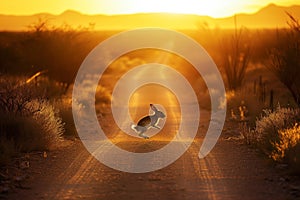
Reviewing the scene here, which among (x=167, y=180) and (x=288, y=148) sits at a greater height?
(x=288, y=148)

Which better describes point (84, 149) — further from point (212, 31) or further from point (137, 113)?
point (212, 31)

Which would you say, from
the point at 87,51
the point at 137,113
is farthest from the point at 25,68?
the point at 137,113

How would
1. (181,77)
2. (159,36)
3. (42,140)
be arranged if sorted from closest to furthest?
(42,140)
(181,77)
(159,36)

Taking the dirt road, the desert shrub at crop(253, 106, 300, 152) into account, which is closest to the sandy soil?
the dirt road

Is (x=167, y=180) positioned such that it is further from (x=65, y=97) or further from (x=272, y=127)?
(x=65, y=97)

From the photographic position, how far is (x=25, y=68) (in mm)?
39625

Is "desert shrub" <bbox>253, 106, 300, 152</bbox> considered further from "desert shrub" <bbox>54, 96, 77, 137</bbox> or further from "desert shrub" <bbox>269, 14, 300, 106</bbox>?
"desert shrub" <bbox>54, 96, 77, 137</bbox>

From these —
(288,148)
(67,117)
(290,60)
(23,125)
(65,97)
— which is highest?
(290,60)

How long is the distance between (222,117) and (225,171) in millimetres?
14749

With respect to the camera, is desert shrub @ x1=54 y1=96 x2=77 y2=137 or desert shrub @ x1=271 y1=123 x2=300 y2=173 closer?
desert shrub @ x1=271 y1=123 x2=300 y2=173

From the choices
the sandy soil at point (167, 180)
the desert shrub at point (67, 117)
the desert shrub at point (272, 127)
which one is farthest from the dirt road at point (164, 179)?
the desert shrub at point (67, 117)

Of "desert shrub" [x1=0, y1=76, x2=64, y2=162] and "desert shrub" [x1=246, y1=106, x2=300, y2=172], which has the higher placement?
"desert shrub" [x1=0, y1=76, x2=64, y2=162]

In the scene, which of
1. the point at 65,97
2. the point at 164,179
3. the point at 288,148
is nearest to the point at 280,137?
the point at 288,148

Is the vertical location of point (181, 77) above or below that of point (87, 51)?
below
